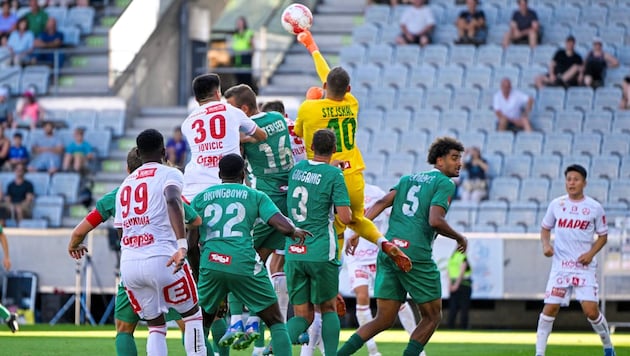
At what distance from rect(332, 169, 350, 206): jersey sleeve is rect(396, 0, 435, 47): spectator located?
15.3m

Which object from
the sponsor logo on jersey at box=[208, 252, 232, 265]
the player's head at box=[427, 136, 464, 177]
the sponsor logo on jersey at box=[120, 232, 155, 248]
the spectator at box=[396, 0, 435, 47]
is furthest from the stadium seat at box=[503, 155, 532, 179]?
the sponsor logo on jersey at box=[120, 232, 155, 248]

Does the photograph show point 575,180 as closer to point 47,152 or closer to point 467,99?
point 467,99

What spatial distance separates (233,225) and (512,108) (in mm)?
14047

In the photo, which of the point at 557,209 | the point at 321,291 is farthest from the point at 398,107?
the point at 321,291

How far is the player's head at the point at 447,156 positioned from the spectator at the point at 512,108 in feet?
39.5

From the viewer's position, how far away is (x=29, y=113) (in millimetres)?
27312

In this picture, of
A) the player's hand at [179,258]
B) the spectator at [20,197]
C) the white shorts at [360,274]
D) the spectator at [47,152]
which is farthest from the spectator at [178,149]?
the player's hand at [179,258]

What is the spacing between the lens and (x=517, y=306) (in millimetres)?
22406

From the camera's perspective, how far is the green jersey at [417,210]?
39.0 ft

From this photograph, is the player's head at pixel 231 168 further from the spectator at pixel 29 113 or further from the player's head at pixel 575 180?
the spectator at pixel 29 113

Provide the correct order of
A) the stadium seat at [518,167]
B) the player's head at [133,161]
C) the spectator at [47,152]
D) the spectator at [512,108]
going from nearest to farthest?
the player's head at [133,161] < the stadium seat at [518,167] < the spectator at [512,108] < the spectator at [47,152]

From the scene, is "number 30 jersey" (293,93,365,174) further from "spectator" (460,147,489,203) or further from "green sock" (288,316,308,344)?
"spectator" (460,147,489,203)

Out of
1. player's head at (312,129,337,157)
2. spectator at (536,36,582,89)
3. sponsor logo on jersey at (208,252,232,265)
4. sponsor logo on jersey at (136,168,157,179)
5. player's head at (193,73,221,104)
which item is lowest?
sponsor logo on jersey at (208,252,232,265)

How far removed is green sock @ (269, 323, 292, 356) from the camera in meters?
10.8
